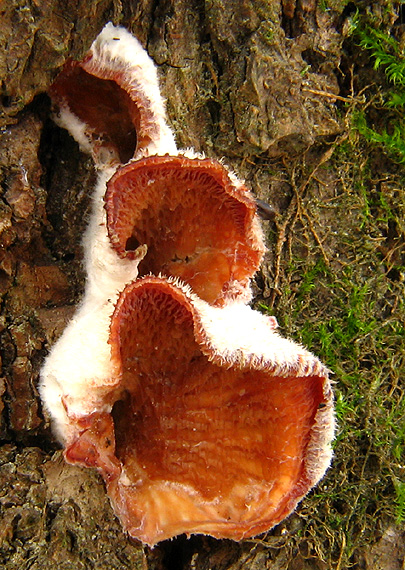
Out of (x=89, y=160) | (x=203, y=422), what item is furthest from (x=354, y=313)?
(x=89, y=160)

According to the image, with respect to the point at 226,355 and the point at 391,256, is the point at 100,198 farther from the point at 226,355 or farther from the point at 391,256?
the point at 391,256

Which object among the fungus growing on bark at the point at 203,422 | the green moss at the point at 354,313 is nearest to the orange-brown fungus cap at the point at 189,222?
the fungus growing on bark at the point at 203,422

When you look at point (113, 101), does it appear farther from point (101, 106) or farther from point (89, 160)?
point (89, 160)

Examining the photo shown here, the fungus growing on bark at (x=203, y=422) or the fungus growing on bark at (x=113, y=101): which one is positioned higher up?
the fungus growing on bark at (x=113, y=101)

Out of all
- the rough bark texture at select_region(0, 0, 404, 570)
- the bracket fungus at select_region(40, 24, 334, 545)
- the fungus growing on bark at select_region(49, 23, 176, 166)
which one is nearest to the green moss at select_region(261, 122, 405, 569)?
the rough bark texture at select_region(0, 0, 404, 570)

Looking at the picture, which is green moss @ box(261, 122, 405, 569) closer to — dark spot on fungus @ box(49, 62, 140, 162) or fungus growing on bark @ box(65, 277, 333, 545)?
fungus growing on bark @ box(65, 277, 333, 545)

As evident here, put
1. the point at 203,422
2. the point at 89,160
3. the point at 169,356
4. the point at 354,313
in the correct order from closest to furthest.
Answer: the point at 169,356
the point at 203,422
the point at 89,160
the point at 354,313

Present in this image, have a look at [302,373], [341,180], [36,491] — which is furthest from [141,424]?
[341,180]

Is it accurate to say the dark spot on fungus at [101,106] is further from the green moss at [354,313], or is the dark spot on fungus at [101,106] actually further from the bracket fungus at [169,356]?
the green moss at [354,313]
